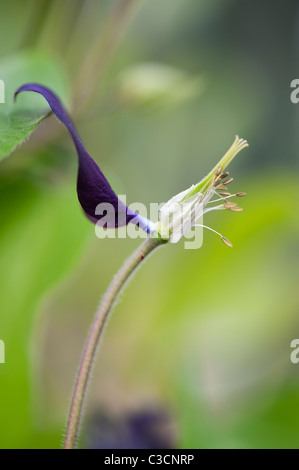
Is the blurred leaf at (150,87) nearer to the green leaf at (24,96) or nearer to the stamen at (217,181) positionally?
the green leaf at (24,96)

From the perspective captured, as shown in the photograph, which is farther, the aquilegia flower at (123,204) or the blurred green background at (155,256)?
the blurred green background at (155,256)

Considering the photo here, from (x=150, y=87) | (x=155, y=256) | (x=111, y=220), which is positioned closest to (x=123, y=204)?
(x=111, y=220)

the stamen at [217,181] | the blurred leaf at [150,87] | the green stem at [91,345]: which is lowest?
the green stem at [91,345]

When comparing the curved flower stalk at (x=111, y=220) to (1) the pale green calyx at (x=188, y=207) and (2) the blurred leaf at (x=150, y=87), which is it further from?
(2) the blurred leaf at (x=150, y=87)

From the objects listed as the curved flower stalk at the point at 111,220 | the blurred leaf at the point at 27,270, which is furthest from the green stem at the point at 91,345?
the blurred leaf at the point at 27,270

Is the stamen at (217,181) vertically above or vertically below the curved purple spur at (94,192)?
above

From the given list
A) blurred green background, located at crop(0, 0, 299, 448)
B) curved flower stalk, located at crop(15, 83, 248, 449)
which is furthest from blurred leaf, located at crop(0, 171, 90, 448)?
curved flower stalk, located at crop(15, 83, 248, 449)
